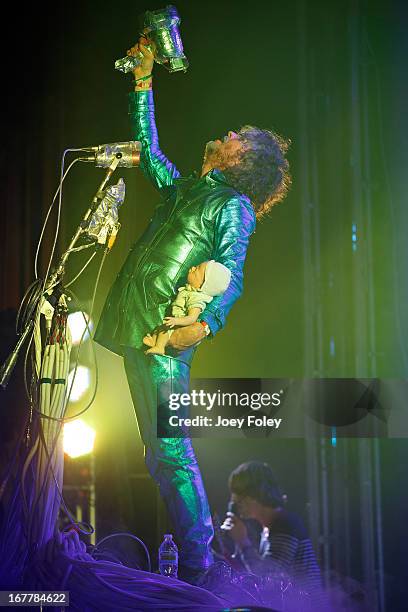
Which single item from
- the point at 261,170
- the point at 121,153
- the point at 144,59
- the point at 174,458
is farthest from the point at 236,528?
the point at 144,59

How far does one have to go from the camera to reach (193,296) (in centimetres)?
321

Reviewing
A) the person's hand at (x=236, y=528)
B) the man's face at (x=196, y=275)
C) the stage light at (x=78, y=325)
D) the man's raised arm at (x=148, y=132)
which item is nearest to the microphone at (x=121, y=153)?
the man's raised arm at (x=148, y=132)

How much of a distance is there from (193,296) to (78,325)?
1.74 ft

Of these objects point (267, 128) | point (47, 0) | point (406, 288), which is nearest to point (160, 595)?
point (406, 288)

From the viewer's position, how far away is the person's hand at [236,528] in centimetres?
→ 316

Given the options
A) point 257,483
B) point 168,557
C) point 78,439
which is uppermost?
point 78,439

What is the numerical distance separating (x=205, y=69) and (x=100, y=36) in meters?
0.51

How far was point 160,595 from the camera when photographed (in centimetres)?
304

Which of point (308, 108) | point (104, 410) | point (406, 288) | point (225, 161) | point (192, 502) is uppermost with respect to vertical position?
point (308, 108)

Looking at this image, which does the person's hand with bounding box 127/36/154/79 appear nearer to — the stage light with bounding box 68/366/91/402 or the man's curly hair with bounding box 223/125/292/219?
the man's curly hair with bounding box 223/125/292/219

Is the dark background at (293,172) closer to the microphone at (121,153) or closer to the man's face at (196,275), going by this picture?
the microphone at (121,153)

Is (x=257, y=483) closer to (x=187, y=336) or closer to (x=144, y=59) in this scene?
(x=187, y=336)

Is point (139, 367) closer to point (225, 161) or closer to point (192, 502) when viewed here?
point (192, 502)

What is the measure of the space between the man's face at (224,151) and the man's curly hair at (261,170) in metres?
0.02
